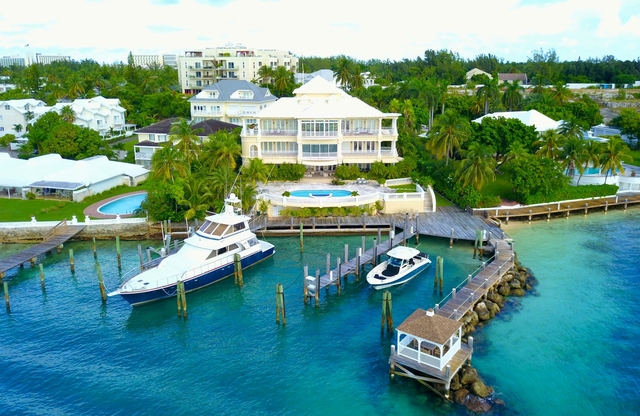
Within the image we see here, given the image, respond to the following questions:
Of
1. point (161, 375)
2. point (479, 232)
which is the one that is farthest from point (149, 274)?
point (479, 232)

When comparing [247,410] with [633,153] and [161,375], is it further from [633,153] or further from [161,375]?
[633,153]

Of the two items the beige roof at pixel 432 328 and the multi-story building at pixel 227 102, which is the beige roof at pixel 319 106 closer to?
the multi-story building at pixel 227 102

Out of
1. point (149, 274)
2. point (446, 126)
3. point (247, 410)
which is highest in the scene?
point (446, 126)

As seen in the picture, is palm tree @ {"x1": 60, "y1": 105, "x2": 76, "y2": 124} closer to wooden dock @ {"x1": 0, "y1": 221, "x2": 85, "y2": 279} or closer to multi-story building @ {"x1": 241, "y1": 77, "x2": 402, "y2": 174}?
multi-story building @ {"x1": 241, "y1": 77, "x2": 402, "y2": 174}

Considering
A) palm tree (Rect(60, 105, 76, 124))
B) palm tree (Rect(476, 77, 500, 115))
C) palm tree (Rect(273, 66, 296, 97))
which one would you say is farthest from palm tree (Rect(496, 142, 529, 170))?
palm tree (Rect(60, 105, 76, 124))

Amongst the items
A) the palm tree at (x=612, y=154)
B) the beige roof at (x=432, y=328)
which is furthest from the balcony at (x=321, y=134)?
the beige roof at (x=432, y=328)

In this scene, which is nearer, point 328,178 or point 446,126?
point 446,126

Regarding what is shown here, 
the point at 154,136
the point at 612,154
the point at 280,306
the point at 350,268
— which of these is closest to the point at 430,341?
the point at 280,306
